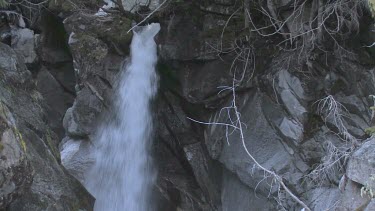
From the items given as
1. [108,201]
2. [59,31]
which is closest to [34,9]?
[59,31]

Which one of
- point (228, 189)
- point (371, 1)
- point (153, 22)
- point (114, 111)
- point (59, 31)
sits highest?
point (59, 31)

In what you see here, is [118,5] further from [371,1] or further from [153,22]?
[371,1]

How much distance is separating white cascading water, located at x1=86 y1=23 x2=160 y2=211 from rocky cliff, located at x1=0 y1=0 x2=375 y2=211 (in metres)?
0.24

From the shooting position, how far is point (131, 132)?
1108 cm

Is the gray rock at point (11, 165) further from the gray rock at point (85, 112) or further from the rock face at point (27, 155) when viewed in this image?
the gray rock at point (85, 112)

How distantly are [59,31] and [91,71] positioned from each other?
3781 millimetres

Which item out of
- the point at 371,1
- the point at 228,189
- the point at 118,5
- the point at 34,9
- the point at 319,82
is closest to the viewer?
the point at 371,1

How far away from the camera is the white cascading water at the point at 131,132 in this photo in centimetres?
1091

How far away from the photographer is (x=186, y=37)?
393 inches

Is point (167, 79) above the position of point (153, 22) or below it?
below

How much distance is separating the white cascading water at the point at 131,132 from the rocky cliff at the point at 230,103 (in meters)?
0.24

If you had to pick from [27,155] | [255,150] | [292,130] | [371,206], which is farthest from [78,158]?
[371,206]

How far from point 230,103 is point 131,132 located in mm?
2813

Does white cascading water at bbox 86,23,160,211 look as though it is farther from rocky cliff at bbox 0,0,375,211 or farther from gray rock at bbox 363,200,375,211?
gray rock at bbox 363,200,375,211
